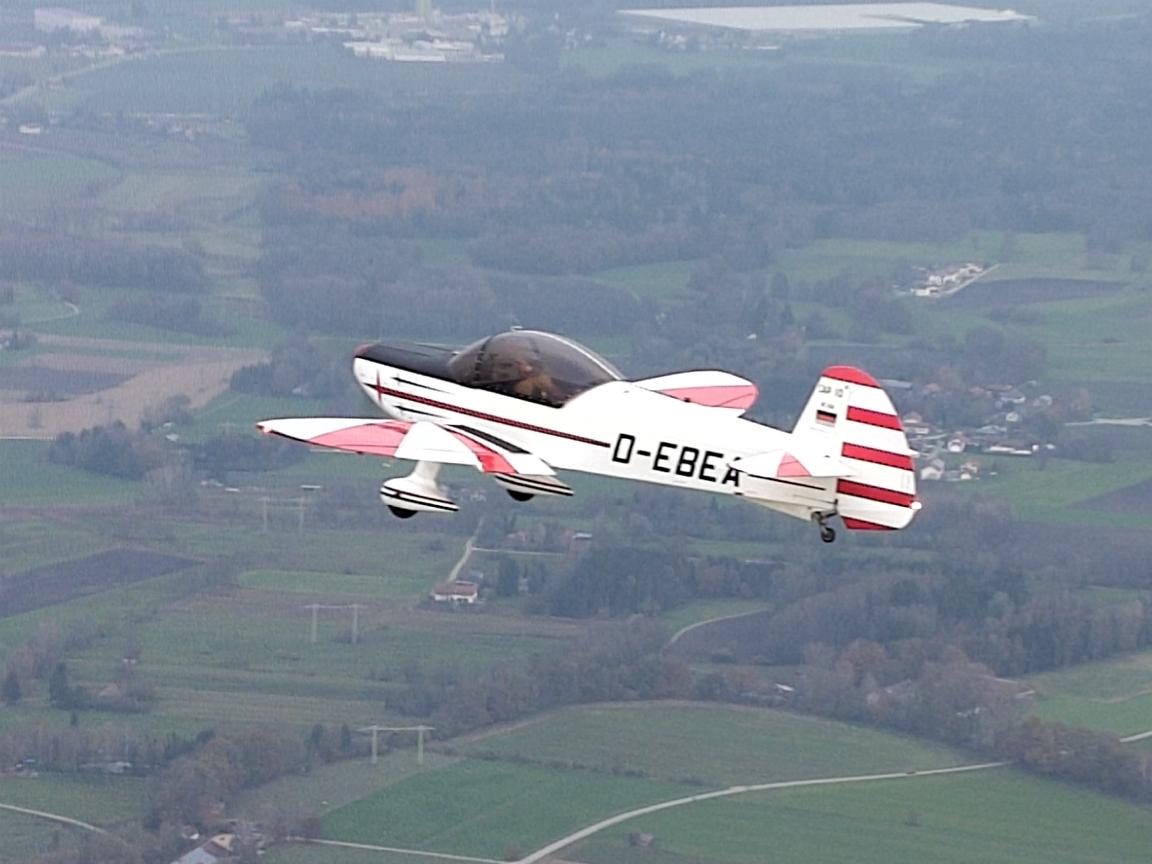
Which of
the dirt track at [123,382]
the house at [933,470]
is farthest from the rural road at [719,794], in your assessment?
the dirt track at [123,382]

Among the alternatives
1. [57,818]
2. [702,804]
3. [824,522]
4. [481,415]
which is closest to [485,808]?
[702,804]

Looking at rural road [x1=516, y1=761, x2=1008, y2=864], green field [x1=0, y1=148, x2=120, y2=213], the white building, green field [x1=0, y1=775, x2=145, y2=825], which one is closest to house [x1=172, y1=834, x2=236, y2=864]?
green field [x1=0, y1=775, x2=145, y2=825]

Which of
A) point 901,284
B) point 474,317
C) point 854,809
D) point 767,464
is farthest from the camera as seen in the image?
point 901,284

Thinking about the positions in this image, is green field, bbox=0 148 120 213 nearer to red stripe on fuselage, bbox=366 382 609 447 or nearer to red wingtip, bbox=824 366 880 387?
red stripe on fuselage, bbox=366 382 609 447

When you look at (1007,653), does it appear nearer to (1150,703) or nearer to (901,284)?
(1150,703)

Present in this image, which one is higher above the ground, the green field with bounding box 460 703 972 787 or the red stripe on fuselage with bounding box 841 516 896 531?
the red stripe on fuselage with bounding box 841 516 896 531

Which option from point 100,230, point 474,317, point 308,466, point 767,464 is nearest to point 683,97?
point 100,230
